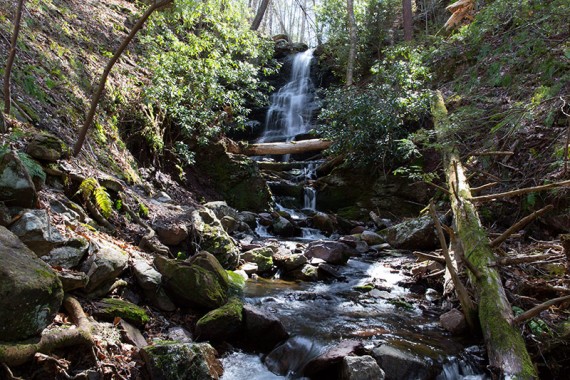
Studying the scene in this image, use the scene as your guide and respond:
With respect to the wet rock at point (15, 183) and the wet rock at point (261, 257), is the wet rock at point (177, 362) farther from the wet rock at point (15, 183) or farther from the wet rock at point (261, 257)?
the wet rock at point (261, 257)

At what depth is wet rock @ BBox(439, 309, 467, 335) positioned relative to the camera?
4.62 m

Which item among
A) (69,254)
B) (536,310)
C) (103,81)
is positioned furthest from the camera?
(103,81)

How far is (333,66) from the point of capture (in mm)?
19188

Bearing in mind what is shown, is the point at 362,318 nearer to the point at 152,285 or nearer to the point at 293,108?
the point at 152,285

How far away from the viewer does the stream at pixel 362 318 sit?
3977mm

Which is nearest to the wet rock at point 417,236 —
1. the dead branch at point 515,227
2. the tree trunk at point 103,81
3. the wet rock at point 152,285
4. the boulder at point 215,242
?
the dead branch at point 515,227

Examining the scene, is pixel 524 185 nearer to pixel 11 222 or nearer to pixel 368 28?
pixel 11 222

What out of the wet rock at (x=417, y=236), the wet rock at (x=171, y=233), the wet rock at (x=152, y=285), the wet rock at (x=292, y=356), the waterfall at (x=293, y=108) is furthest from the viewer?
the waterfall at (x=293, y=108)

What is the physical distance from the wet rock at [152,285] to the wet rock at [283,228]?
5.72 m

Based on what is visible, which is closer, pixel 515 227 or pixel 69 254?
pixel 69 254

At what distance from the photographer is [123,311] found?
3592 millimetres

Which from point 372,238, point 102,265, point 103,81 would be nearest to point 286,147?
point 372,238

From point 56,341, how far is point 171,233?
3.30 meters

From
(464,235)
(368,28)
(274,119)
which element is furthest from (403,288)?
(368,28)
